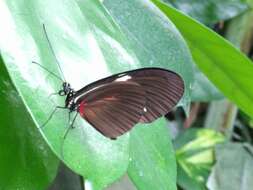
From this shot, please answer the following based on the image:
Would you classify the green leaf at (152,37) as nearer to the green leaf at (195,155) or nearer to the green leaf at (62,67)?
the green leaf at (62,67)

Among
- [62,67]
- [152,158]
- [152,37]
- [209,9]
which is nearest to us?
[62,67]

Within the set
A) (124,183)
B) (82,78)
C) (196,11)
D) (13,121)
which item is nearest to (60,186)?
(124,183)

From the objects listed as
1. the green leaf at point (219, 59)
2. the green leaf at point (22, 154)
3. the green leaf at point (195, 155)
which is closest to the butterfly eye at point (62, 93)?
the green leaf at point (22, 154)

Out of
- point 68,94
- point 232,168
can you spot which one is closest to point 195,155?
point 232,168

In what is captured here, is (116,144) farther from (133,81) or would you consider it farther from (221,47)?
(221,47)

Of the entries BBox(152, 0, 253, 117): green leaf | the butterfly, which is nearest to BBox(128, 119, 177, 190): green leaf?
the butterfly

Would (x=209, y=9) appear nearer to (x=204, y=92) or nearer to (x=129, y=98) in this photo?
(x=204, y=92)
